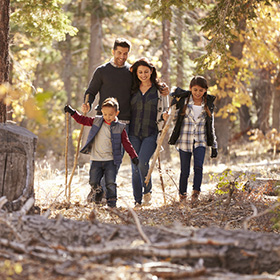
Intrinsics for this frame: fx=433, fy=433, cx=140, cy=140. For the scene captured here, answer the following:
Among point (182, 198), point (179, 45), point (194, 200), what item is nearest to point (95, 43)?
point (179, 45)

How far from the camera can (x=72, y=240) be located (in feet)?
11.2

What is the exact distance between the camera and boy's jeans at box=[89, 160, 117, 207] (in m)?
6.24

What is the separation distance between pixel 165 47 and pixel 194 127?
7.85 m

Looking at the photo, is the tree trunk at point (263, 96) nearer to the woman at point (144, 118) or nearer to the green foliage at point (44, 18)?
the green foliage at point (44, 18)

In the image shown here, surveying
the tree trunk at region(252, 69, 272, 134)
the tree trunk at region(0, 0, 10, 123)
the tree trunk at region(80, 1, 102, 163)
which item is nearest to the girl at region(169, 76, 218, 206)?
the tree trunk at region(0, 0, 10, 123)

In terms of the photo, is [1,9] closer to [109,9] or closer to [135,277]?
[135,277]

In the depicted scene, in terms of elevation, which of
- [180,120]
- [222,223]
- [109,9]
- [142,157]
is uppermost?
[109,9]

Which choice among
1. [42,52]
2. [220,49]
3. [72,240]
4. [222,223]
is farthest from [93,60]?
[72,240]

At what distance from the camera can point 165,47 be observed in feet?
45.9

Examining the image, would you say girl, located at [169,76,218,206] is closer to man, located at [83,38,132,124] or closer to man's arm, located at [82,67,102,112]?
man, located at [83,38,132,124]

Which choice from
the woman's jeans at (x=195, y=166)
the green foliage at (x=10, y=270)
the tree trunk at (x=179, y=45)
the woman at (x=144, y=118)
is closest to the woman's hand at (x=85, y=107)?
the woman at (x=144, y=118)

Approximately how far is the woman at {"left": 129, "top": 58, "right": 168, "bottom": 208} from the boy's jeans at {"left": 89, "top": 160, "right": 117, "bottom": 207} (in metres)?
0.56

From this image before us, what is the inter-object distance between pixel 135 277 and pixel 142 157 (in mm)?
3861

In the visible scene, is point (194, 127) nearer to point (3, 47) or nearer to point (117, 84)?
point (117, 84)
